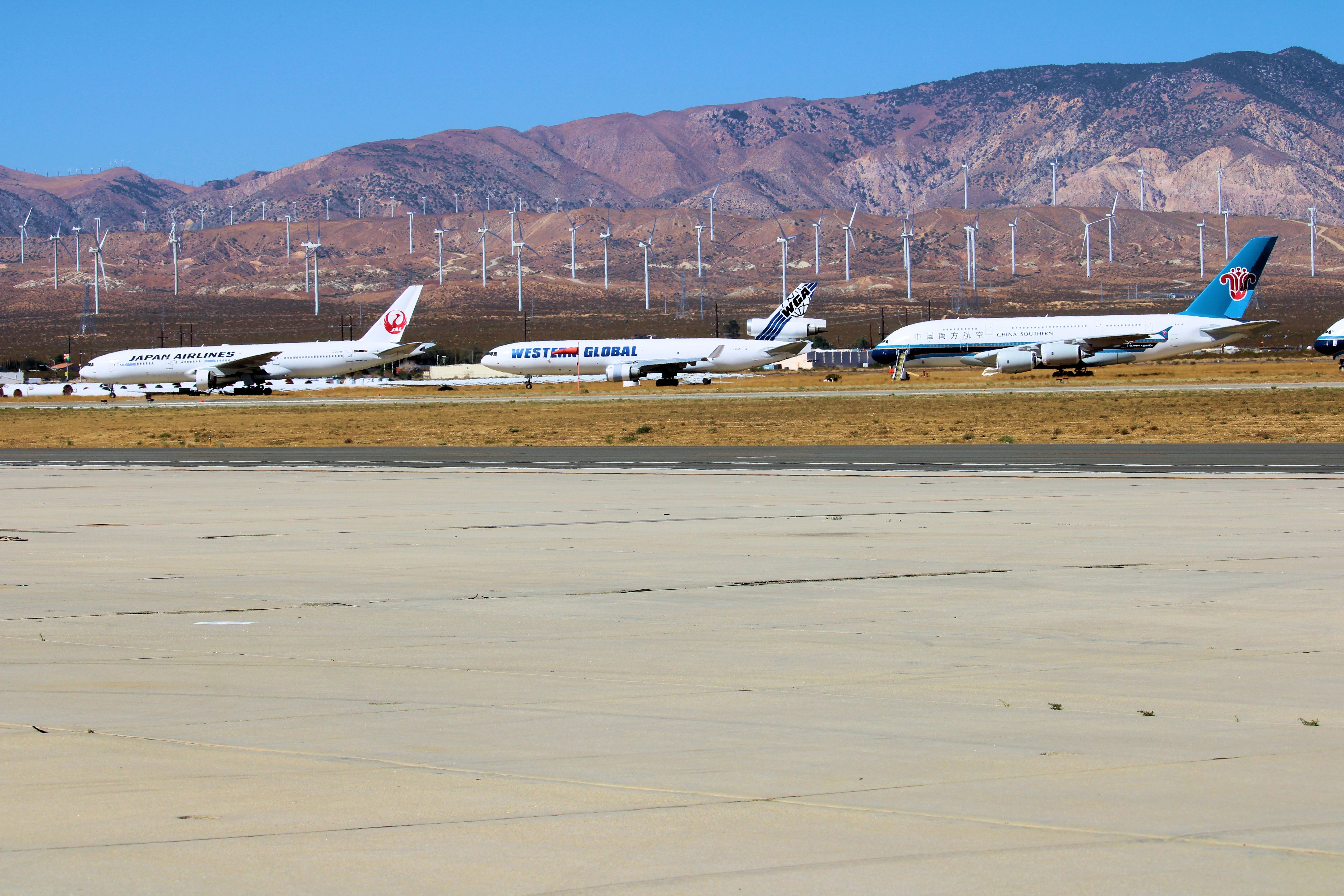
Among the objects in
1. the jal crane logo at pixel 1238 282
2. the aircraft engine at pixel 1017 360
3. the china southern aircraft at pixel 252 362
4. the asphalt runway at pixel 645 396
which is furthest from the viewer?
the china southern aircraft at pixel 252 362

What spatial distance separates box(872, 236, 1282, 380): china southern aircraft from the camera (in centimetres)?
8700

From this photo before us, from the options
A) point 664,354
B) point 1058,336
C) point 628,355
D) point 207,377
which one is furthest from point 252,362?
point 1058,336

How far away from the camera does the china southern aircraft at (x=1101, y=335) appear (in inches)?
3425

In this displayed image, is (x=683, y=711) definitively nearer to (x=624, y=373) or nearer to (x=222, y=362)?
(x=624, y=373)

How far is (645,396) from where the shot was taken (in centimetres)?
8150

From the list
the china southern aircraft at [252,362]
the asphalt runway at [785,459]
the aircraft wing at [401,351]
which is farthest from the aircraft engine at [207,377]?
the asphalt runway at [785,459]

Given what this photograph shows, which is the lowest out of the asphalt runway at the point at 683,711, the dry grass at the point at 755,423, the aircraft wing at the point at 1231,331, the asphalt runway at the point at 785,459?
the asphalt runway at the point at 683,711

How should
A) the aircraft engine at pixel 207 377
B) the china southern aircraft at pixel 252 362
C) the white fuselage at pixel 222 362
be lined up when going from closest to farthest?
the aircraft engine at pixel 207 377 < the china southern aircraft at pixel 252 362 < the white fuselage at pixel 222 362

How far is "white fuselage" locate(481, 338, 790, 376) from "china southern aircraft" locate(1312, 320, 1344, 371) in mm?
37325

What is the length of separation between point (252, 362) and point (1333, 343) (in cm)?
7909

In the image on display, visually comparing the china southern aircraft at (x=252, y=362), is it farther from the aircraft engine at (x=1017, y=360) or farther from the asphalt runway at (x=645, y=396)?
the aircraft engine at (x=1017, y=360)

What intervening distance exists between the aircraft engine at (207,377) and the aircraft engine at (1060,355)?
2464 inches

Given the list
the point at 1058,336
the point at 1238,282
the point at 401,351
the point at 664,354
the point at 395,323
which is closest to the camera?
the point at 1238,282

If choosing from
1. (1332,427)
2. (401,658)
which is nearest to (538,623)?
(401,658)
